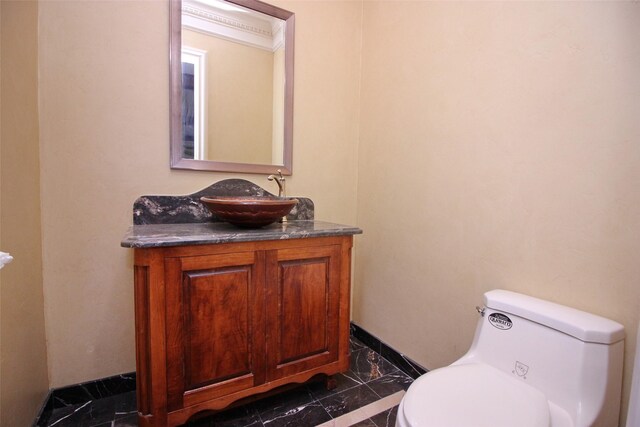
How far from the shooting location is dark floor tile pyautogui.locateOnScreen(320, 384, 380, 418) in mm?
1475

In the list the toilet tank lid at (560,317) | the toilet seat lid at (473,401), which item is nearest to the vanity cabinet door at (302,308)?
the toilet seat lid at (473,401)

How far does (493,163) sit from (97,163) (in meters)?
1.83

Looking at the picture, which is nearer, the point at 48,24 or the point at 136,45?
the point at 48,24

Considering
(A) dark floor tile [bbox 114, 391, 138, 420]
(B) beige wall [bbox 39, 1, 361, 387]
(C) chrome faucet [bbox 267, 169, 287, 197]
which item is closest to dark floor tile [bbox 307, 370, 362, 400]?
(A) dark floor tile [bbox 114, 391, 138, 420]

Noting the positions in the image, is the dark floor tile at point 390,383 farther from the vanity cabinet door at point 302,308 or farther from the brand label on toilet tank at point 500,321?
the brand label on toilet tank at point 500,321

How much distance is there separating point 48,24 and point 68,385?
65.8 inches

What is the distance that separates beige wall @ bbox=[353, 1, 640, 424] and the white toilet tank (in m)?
0.10

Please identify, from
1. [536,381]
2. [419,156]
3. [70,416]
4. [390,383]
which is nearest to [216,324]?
[70,416]

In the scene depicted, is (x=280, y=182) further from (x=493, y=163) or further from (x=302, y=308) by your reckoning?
(x=493, y=163)

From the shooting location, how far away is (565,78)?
1.09 metres

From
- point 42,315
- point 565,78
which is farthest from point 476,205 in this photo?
point 42,315

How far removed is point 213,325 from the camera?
1226 millimetres

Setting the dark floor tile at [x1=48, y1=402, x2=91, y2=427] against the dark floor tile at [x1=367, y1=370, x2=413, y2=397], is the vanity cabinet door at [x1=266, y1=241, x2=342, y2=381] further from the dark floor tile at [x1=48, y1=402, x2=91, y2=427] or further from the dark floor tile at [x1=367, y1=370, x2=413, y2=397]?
the dark floor tile at [x1=48, y1=402, x2=91, y2=427]

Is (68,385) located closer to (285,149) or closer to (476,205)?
(285,149)
